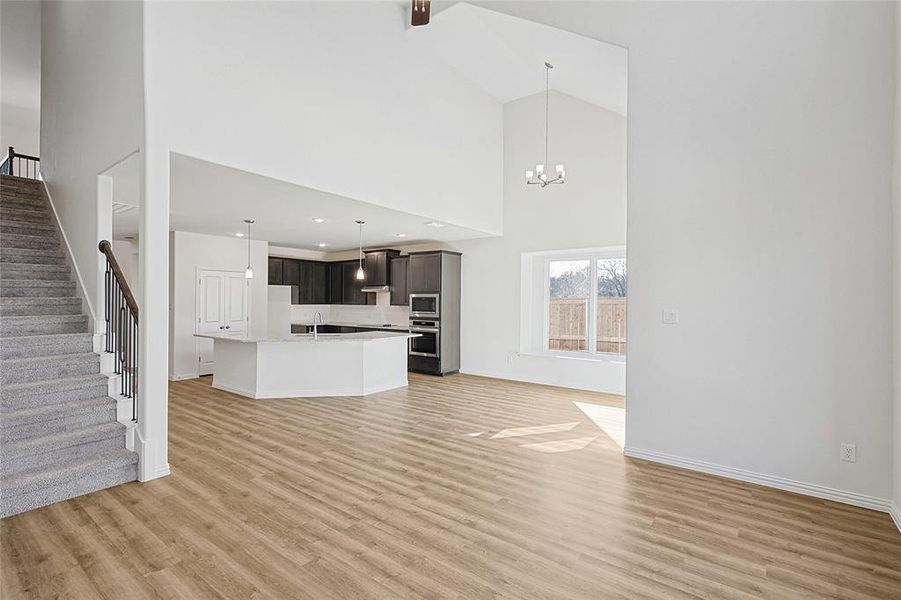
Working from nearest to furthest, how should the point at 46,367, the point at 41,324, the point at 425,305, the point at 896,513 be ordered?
the point at 896,513, the point at 46,367, the point at 41,324, the point at 425,305

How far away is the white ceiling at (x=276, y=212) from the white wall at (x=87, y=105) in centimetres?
58

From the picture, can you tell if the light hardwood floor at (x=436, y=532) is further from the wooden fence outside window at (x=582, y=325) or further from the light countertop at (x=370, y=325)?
the light countertop at (x=370, y=325)

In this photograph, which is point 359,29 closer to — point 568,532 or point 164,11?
point 164,11

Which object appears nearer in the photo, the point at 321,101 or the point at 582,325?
the point at 321,101

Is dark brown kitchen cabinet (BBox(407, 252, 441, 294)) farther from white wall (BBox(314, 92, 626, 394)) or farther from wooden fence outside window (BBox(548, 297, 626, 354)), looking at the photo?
wooden fence outside window (BBox(548, 297, 626, 354))

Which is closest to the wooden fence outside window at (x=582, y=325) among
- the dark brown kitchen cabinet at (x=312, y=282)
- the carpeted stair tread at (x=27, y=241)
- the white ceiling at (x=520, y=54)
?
the white ceiling at (x=520, y=54)

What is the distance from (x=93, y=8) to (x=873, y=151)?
6.72m

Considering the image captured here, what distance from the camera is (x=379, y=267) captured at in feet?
30.3

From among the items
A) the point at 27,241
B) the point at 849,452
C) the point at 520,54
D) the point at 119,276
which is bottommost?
the point at 849,452

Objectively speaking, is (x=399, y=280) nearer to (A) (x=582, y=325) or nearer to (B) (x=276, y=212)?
(B) (x=276, y=212)

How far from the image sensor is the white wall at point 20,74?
660 cm

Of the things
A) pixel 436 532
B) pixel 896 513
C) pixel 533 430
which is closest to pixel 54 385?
pixel 436 532

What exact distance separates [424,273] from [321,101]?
13.3 feet

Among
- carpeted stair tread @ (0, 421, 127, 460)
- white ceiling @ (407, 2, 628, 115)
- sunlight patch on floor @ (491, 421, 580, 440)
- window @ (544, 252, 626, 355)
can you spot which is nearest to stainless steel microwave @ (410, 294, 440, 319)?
window @ (544, 252, 626, 355)
